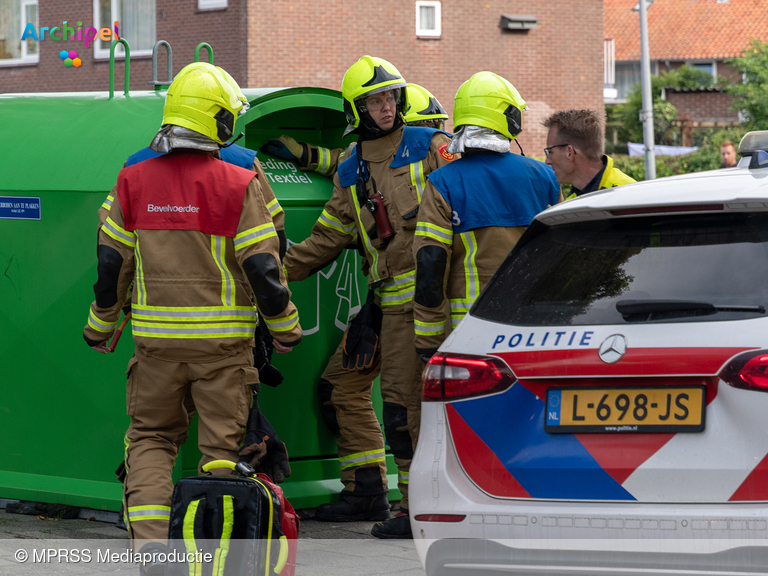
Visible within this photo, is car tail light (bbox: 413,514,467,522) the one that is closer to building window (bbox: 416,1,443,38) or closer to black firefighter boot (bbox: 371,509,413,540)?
black firefighter boot (bbox: 371,509,413,540)

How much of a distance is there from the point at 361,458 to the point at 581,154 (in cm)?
185

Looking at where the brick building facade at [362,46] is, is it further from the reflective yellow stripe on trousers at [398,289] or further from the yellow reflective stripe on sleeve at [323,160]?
the reflective yellow stripe on trousers at [398,289]

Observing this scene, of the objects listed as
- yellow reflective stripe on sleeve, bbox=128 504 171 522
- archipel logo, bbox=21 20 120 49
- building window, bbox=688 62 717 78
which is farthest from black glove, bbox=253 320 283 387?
building window, bbox=688 62 717 78

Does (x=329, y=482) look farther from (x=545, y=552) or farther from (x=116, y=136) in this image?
(x=545, y=552)

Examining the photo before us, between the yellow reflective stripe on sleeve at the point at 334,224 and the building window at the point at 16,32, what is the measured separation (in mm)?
21939

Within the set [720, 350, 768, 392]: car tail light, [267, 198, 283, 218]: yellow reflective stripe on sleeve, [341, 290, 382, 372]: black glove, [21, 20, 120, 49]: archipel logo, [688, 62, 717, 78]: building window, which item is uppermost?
[688, 62, 717, 78]: building window

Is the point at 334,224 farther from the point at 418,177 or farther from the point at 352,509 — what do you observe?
the point at 352,509

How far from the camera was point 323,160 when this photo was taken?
565 centimetres

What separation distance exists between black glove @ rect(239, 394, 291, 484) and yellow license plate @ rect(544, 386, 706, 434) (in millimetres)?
1533

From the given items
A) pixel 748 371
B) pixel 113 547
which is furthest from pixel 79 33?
pixel 748 371

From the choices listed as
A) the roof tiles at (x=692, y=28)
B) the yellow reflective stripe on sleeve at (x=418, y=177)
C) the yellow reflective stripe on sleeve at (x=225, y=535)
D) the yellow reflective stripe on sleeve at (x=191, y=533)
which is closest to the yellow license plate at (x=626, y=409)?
the yellow reflective stripe on sleeve at (x=225, y=535)

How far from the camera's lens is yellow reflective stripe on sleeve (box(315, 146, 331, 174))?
5.64 m

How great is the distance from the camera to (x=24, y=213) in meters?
5.38

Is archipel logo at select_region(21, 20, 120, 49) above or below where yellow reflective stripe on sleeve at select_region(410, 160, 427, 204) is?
above
